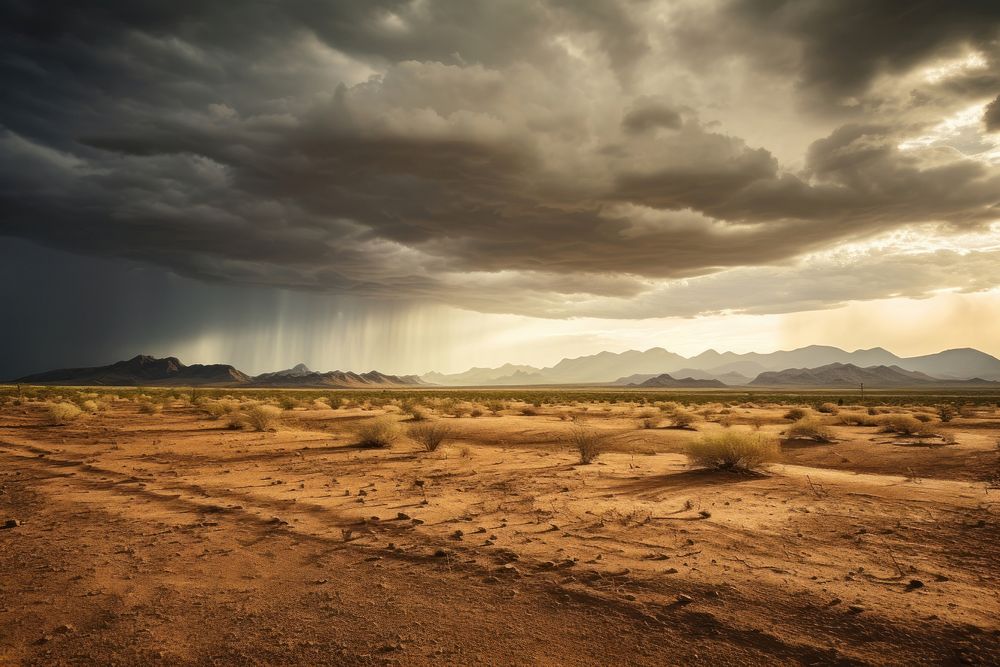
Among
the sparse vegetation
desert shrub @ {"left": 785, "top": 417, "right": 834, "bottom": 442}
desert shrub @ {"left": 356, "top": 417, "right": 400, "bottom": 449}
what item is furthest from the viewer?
the sparse vegetation

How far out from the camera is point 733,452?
536 inches

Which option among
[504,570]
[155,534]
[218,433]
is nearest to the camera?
[504,570]

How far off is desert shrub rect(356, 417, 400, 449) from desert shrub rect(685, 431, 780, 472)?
34.5ft

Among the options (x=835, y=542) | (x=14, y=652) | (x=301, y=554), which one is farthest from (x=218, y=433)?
(x=835, y=542)

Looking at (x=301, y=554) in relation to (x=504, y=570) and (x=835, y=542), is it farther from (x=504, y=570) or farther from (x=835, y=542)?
(x=835, y=542)

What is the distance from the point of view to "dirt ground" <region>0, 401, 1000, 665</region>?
16.3 feet

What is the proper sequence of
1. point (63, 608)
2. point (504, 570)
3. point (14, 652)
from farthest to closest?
point (504, 570) < point (63, 608) < point (14, 652)

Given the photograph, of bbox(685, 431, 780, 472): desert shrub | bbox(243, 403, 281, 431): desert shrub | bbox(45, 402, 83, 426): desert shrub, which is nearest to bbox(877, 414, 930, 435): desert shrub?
bbox(685, 431, 780, 472): desert shrub

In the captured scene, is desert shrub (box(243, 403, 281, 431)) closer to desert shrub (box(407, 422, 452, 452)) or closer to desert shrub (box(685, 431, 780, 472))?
desert shrub (box(407, 422, 452, 452))

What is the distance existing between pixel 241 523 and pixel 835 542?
30.9ft

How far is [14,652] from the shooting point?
4773 mm

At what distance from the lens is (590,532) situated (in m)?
8.45

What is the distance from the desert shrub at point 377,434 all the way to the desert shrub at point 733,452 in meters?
10.5

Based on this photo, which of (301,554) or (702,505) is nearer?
(301,554)
